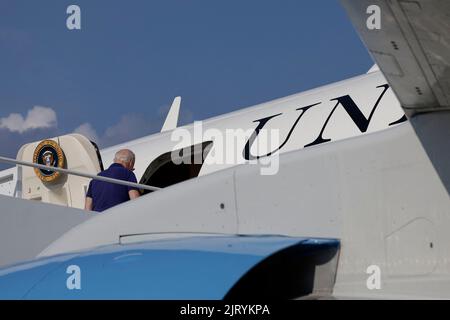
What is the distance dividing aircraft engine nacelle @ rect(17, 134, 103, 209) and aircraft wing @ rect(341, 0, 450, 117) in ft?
23.1

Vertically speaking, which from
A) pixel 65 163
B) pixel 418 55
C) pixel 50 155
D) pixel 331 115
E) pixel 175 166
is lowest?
pixel 418 55

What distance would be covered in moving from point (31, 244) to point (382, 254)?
3.54 meters

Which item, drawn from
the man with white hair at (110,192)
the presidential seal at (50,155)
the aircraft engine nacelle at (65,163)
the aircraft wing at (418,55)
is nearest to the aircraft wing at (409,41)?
the aircraft wing at (418,55)

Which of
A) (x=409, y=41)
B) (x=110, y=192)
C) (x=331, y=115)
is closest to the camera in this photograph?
(x=409, y=41)

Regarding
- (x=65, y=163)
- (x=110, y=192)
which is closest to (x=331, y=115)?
(x=110, y=192)

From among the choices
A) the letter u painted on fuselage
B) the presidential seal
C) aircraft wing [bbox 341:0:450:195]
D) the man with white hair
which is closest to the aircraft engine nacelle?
the presidential seal

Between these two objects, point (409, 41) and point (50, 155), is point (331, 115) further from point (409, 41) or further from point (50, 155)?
point (409, 41)

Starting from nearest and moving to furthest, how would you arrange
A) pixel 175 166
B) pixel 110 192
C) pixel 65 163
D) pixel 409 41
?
pixel 409 41, pixel 110 192, pixel 65 163, pixel 175 166

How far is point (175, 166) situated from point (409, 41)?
29.7 ft

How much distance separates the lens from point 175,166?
38.0 feet

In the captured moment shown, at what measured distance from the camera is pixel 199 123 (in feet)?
37.2

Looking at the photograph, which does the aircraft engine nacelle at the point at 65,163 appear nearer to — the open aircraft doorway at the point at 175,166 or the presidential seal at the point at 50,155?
the presidential seal at the point at 50,155
